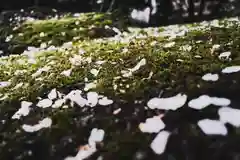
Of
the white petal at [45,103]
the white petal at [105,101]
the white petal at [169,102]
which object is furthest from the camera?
the white petal at [45,103]

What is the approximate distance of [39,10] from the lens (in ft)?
22.6

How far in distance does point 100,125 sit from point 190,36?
57.0 inches

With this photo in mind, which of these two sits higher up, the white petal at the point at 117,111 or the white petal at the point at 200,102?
the white petal at the point at 200,102

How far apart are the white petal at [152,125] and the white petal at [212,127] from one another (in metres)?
0.18

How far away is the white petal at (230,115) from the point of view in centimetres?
168

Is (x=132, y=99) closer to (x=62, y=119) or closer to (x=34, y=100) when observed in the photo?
(x=62, y=119)

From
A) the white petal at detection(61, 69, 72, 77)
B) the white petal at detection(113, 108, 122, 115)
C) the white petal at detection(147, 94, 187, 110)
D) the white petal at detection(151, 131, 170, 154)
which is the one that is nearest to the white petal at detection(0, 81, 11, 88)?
the white petal at detection(61, 69, 72, 77)

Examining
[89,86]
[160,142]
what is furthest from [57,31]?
[160,142]

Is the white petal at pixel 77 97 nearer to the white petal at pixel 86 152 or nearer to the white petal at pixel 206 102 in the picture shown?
the white petal at pixel 86 152

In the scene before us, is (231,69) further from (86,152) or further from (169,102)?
(86,152)

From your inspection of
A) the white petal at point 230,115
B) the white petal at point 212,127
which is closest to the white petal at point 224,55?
the white petal at point 230,115

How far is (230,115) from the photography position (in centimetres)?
172

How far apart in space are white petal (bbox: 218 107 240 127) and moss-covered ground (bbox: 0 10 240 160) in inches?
1.1

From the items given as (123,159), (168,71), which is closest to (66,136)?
A: (123,159)
